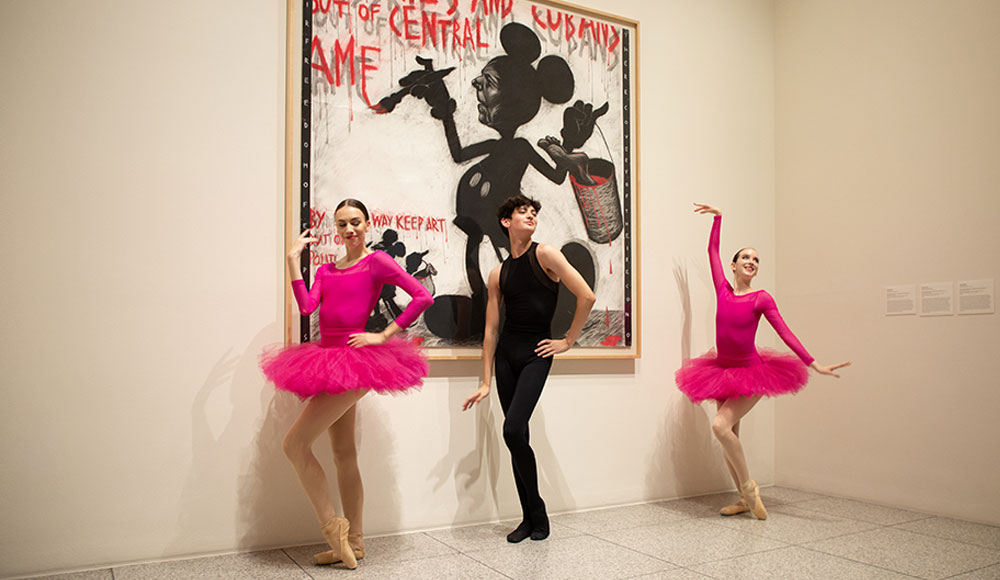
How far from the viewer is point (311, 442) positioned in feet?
10.8

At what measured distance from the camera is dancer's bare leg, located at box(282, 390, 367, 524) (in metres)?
3.26

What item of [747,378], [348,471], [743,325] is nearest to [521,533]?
[348,471]

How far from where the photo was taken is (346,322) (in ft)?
11.2

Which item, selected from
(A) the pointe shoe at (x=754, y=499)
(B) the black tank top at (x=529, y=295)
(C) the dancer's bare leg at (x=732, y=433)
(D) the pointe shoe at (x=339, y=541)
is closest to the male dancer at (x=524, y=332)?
(B) the black tank top at (x=529, y=295)

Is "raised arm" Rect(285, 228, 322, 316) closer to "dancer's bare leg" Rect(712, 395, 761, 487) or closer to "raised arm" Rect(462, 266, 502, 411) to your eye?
"raised arm" Rect(462, 266, 502, 411)

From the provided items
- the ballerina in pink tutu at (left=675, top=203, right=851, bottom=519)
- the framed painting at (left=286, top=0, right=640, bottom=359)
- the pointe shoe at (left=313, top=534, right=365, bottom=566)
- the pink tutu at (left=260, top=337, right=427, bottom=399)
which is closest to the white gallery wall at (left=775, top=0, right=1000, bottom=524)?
the ballerina in pink tutu at (left=675, top=203, right=851, bottom=519)

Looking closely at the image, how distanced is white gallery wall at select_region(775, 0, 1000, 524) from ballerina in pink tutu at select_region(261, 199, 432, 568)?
3090 mm

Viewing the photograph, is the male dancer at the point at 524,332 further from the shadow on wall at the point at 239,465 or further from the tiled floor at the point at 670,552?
the shadow on wall at the point at 239,465

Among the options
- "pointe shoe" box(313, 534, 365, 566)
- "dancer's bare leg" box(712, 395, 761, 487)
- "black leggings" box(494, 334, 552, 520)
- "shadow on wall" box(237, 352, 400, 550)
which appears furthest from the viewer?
"dancer's bare leg" box(712, 395, 761, 487)

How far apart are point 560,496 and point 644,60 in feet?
9.81

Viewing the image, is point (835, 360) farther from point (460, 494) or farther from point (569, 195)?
point (460, 494)

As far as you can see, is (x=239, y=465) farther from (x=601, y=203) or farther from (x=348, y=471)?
(x=601, y=203)

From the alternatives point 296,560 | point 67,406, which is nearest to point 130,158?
point 67,406

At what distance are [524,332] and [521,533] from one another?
3.47 feet
